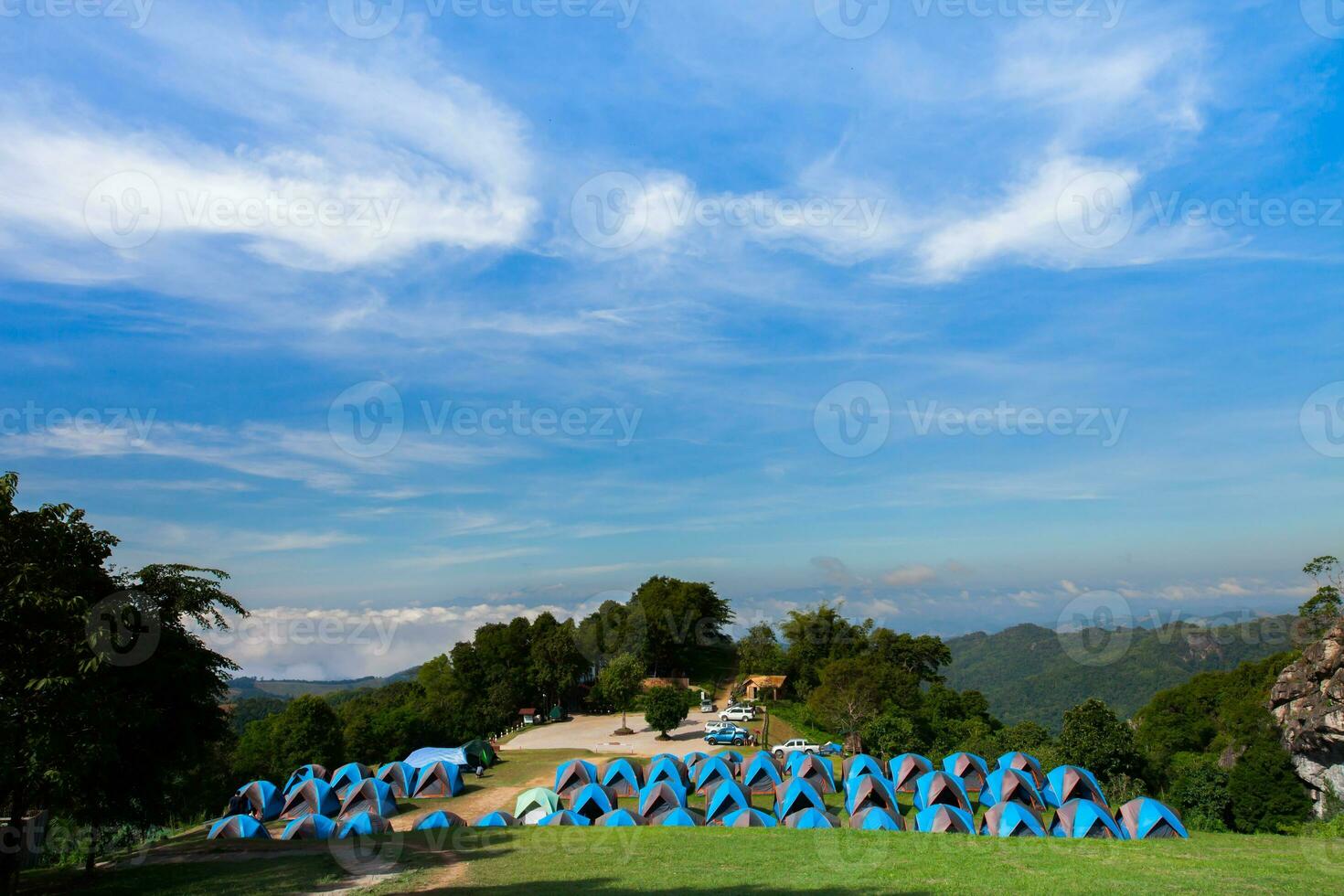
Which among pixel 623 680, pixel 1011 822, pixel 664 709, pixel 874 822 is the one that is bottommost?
pixel 1011 822

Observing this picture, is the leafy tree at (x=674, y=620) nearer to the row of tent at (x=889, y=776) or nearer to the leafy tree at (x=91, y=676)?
the row of tent at (x=889, y=776)

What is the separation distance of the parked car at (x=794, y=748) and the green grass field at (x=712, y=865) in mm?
19784

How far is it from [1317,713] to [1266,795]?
4955 millimetres

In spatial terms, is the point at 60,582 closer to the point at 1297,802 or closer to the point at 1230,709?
the point at 1297,802

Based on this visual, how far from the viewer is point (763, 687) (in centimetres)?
6353

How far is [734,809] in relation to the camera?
25.7 metres

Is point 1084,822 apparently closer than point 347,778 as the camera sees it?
Yes

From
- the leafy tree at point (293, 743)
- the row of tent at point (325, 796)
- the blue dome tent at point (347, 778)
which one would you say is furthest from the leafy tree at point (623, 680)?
the blue dome tent at point (347, 778)

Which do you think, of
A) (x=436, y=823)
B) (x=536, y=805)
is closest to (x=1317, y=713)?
(x=536, y=805)

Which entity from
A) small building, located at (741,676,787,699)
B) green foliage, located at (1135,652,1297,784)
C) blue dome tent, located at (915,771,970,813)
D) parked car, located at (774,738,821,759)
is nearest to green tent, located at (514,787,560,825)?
blue dome tent, located at (915,771,970,813)

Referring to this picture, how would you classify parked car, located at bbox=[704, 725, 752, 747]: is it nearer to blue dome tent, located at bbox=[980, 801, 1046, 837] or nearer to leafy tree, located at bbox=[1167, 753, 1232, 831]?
leafy tree, located at bbox=[1167, 753, 1232, 831]

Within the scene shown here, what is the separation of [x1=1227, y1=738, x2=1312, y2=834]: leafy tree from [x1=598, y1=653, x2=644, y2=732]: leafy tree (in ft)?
117

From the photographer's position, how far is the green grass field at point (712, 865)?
14945mm

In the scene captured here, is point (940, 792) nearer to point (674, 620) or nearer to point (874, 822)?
point (874, 822)
